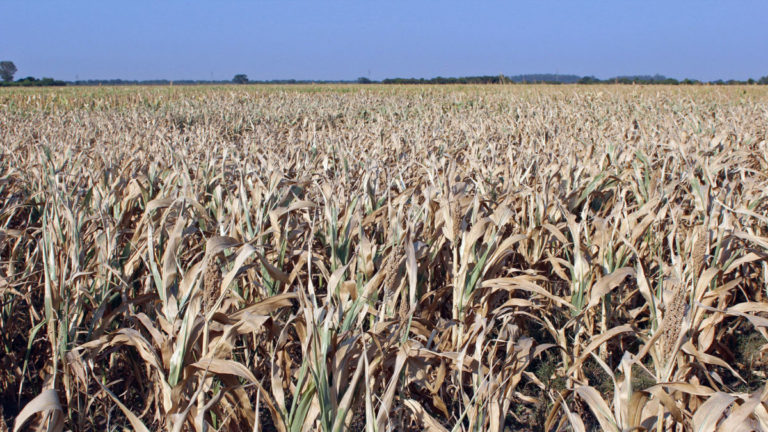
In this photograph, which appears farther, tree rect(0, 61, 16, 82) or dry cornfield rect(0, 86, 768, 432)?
tree rect(0, 61, 16, 82)

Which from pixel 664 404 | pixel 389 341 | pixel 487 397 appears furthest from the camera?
pixel 389 341

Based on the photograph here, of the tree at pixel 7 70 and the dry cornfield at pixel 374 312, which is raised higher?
the tree at pixel 7 70

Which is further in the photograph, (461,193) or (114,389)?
(461,193)

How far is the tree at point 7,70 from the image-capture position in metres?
72.9

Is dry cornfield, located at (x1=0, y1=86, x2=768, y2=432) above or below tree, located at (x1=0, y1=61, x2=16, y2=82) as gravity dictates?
below

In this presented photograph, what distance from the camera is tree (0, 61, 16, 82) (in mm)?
72938

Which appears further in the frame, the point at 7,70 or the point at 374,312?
the point at 7,70

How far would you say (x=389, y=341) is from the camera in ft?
6.12

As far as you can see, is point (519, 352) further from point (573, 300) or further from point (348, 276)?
point (348, 276)

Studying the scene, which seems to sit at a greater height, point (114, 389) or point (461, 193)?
point (461, 193)

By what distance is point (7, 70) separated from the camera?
74375 mm

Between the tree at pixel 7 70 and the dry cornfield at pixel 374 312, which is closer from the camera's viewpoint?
the dry cornfield at pixel 374 312

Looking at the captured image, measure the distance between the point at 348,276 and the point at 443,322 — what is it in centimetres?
59

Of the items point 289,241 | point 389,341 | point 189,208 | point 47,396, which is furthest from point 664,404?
point 189,208
